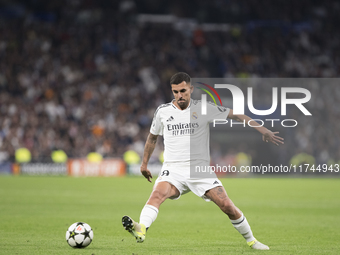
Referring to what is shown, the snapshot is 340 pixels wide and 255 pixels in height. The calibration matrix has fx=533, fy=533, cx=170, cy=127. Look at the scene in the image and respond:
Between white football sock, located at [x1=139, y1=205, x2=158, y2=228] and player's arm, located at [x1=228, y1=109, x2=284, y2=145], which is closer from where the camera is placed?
white football sock, located at [x1=139, y1=205, x2=158, y2=228]

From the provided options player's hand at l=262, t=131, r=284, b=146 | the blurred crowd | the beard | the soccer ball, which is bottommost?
the soccer ball

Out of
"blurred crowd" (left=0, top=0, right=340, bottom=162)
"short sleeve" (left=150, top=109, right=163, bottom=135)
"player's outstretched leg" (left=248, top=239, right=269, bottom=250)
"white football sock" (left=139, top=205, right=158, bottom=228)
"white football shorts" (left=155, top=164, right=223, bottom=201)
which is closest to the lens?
"white football sock" (left=139, top=205, right=158, bottom=228)

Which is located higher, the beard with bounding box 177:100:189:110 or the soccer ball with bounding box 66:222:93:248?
the beard with bounding box 177:100:189:110

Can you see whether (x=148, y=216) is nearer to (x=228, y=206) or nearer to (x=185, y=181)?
(x=185, y=181)

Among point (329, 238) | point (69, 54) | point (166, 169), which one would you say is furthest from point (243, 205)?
point (69, 54)

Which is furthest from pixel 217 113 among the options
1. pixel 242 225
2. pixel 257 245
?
pixel 257 245

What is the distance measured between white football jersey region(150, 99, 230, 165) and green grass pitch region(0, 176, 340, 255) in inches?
49.7

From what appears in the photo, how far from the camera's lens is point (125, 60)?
30.0 meters

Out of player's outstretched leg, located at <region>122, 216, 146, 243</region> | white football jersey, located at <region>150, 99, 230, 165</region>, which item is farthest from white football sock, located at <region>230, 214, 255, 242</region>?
player's outstretched leg, located at <region>122, 216, 146, 243</region>

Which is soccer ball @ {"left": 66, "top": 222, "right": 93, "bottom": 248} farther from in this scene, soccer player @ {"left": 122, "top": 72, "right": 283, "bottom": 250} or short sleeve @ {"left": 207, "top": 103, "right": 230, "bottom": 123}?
short sleeve @ {"left": 207, "top": 103, "right": 230, "bottom": 123}

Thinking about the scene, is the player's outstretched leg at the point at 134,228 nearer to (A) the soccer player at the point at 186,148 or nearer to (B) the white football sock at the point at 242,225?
(A) the soccer player at the point at 186,148

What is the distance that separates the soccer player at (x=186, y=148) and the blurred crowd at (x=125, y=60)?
18296mm

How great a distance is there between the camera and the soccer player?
6945 mm

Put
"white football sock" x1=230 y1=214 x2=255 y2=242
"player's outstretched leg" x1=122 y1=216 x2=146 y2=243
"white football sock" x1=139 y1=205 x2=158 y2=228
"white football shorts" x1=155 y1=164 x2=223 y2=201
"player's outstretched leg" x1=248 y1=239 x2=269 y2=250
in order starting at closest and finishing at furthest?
"player's outstretched leg" x1=122 y1=216 x2=146 y2=243 < "white football sock" x1=139 y1=205 x2=158 y2=228 < "white football shorts" x1=155 y1=164 x2=223 y2=201 < "white football sock" x1=230 y1=214 x2=255 y2=242 < "player's outstretched leg" x1=248 y1=239 x2=269 y2=250
